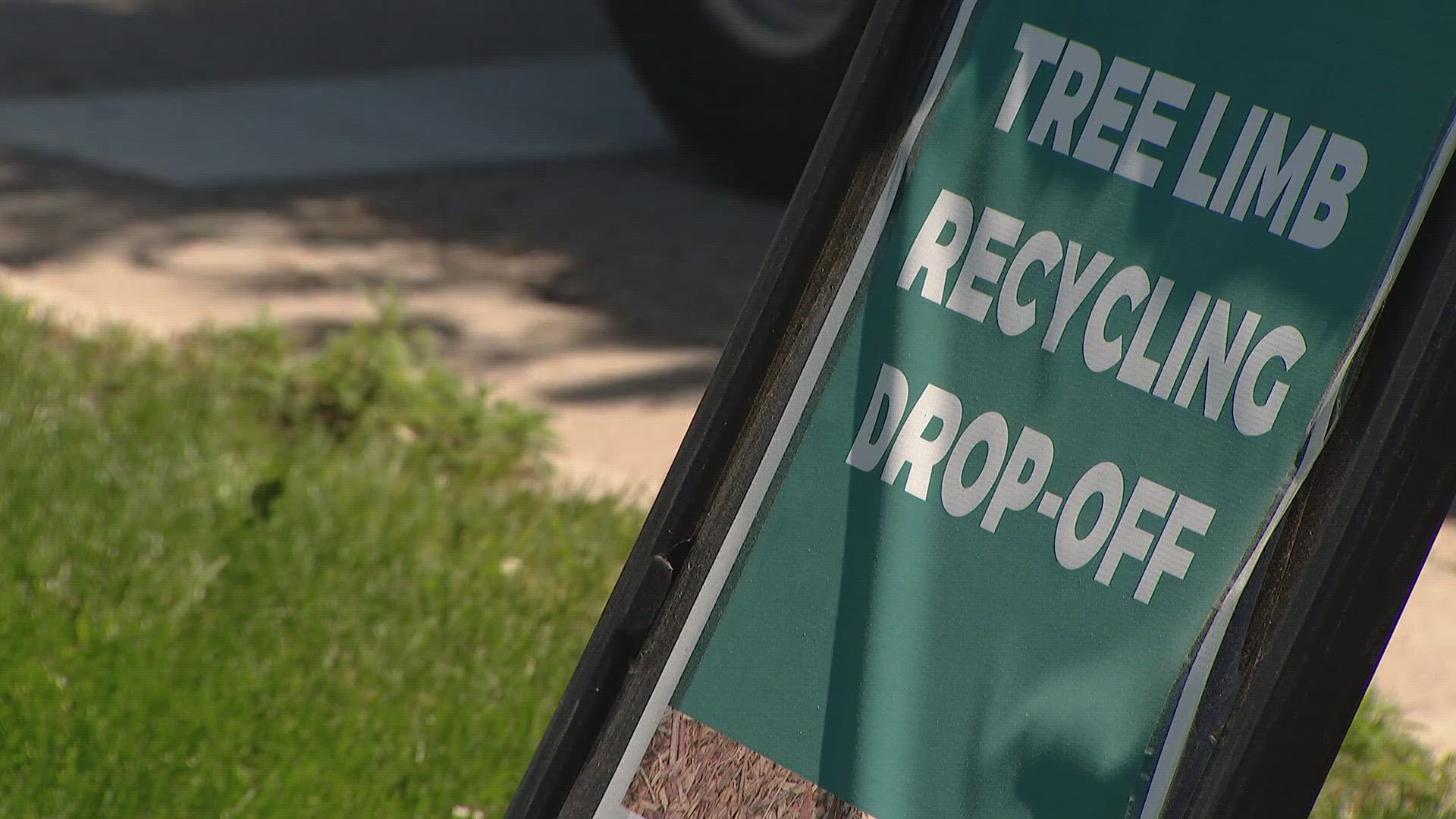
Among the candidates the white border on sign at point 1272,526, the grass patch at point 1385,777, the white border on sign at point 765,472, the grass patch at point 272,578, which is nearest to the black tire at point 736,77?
the grass patch at point 272,578

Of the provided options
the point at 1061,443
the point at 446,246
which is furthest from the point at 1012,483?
the point at 446,246

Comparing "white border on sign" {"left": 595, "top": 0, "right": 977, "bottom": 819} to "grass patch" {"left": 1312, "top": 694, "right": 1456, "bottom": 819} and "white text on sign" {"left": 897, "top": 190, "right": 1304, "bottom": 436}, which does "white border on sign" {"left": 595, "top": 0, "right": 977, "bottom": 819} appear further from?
"grass patch" {"left": 1312, "top": 694, "right": 1456, "bottom": 819}

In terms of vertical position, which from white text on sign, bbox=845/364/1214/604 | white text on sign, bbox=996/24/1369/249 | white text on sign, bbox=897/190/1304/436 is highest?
white text on sign, bbox=996/24/1369/249

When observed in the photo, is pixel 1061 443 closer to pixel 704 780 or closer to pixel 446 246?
pixel 704 780

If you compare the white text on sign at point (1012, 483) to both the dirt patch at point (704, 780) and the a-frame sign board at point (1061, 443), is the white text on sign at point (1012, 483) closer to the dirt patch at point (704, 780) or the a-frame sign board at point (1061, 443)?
the a-frame sign board at point (1061, 443)

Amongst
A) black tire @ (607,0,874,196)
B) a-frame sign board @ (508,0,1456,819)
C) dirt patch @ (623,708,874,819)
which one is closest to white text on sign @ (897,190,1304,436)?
a-frame sign board @ (508,0,1456,819)

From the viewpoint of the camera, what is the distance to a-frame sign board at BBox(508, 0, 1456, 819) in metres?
1.44

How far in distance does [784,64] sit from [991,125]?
4346 millimetres

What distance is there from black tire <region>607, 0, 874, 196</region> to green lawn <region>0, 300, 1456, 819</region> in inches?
89.0

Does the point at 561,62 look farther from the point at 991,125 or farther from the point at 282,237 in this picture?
the point at 991,125

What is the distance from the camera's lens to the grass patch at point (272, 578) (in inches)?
106

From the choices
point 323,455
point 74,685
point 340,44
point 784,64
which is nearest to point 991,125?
point 74,685

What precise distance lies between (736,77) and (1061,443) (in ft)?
14.9

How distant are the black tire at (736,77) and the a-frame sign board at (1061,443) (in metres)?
4.15
